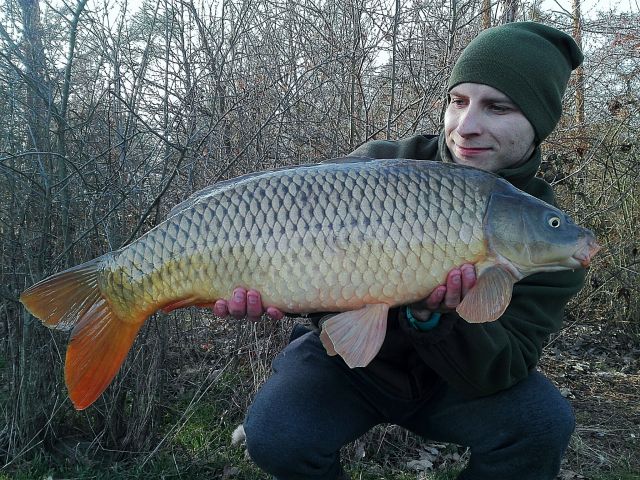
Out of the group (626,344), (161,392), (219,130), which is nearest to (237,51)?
(219,130)

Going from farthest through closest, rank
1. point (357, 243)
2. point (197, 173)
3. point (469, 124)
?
point (197, 173) → point (469, 124) → point (357, 243)

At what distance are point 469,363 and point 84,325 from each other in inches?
33.9

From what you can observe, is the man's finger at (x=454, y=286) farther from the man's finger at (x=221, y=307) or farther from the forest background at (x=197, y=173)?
the forest background at (x=197, y=173)

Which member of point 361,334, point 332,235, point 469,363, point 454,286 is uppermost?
point 332,235

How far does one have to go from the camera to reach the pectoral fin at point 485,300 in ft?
4.28

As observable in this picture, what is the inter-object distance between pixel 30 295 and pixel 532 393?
1.18 m

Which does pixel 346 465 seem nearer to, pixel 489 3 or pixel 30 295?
pixel 30 295

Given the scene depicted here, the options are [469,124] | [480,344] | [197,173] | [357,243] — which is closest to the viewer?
[357,243]

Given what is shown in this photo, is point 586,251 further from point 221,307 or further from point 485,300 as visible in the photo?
point 221,307

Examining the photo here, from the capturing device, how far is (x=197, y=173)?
2.65m

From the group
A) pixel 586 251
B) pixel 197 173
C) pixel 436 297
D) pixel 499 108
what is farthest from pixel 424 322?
pixel 197 173

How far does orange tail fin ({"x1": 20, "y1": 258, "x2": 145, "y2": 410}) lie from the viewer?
1.44 m

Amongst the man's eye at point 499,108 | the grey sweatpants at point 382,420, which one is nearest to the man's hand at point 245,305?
the grey sweatpants at point 382,420

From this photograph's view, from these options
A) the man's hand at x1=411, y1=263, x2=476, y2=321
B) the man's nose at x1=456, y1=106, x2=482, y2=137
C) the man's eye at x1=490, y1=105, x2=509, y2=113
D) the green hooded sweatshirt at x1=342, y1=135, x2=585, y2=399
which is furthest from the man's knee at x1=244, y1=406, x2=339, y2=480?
the man's eye at x1=490, y1=105, x2=509, y2=113
